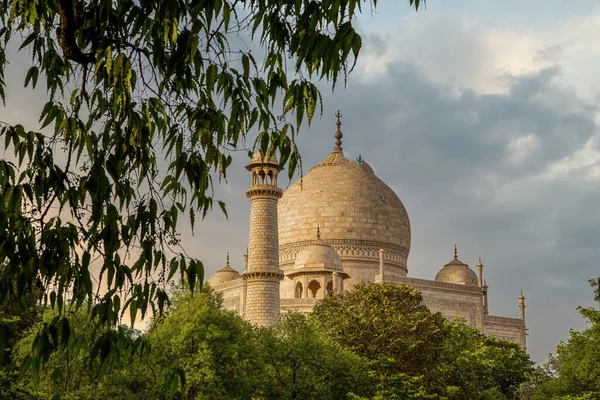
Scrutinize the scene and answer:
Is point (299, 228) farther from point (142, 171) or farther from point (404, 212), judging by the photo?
point (142, 171)

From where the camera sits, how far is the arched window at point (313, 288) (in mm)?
47444

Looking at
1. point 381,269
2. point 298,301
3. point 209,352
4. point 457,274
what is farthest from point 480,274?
point 209,352

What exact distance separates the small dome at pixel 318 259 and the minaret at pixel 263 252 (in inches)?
400

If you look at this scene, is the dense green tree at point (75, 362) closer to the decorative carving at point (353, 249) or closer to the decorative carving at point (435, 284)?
the decorative carving at point (435, 284)

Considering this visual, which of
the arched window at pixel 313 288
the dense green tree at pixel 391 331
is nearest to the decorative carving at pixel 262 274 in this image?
the dense green tree at pixel 391 331

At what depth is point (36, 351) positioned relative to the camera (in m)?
5.49

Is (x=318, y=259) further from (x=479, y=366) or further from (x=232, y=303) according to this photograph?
(x=479, y=366)

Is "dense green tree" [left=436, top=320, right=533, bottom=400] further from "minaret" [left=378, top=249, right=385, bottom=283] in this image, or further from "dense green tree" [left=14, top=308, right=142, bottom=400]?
"dense green tree" [left=14, top=308, right=142, bottom=400]

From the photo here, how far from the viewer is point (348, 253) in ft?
170

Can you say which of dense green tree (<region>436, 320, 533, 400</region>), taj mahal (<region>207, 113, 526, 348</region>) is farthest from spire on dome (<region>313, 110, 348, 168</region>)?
dense green tree (<region>436, 320, 533, 400</region>)

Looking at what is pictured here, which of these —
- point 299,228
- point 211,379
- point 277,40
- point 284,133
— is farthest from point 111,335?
point 299,228

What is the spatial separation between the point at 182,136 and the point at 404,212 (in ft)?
164

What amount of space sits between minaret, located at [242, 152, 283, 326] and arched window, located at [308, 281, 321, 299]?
1081 centimetres

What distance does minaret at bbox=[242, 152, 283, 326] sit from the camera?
35844 millimetres
